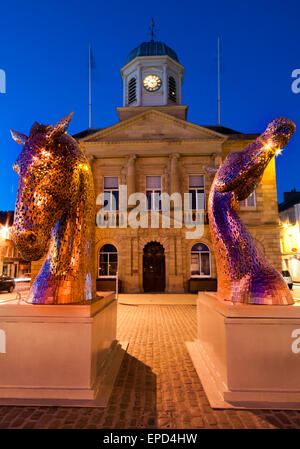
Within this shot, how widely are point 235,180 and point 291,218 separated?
32036 mm

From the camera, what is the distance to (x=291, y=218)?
30.8 metres

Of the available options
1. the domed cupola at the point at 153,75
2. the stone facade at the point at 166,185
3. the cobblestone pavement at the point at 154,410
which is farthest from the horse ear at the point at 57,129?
the domed cupola at the point at 153,75

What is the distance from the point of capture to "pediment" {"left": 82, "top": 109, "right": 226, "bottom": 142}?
1761cm

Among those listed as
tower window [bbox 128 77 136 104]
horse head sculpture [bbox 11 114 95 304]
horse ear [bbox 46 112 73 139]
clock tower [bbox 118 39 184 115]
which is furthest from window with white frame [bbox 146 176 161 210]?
horse ear [bbox 46 112 73 139]

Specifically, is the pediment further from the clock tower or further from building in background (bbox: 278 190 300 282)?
building in background (bbox: 278 190 300 282)

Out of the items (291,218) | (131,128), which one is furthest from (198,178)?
(291,218)

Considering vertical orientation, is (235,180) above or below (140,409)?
above

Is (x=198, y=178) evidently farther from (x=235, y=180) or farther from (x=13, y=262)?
(x=13, y=262)

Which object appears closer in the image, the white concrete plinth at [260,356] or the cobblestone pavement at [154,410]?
the cobblestone pavement at [154,410]

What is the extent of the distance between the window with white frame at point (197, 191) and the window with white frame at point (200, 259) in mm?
2751

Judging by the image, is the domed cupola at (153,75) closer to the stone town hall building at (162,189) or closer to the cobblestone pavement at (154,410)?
the stone town hall building at (162,189)

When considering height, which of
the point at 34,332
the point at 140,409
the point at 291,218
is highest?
the point at 291,218

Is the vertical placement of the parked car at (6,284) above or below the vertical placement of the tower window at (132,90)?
below

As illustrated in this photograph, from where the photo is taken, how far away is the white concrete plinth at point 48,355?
2.57m
